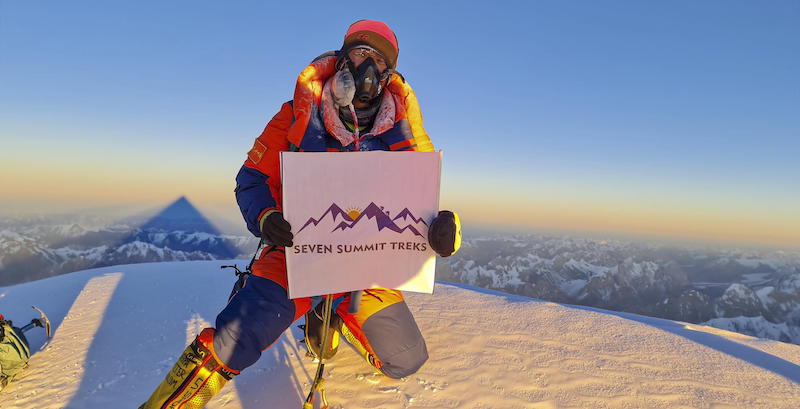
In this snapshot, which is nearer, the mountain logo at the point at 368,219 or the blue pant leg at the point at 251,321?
the blue pant leg at the point at 251,321

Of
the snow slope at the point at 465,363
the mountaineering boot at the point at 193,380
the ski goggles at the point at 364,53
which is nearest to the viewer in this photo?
the mountaineering boot at the point at 193,380

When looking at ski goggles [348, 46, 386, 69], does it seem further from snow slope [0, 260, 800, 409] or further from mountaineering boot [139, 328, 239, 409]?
snow slope [0, 260, 800, 409]

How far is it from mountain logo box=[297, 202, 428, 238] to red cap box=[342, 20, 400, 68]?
3.54 ft

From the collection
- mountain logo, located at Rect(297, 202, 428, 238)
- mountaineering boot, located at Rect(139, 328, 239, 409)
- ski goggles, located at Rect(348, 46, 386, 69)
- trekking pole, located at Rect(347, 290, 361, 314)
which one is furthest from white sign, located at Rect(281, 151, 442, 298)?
ski goggles, located at Rect(348, 46, 386, 69)

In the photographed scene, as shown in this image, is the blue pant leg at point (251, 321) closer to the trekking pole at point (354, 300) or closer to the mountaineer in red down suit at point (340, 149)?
the mountaineer in red down suit at point (340, 149)

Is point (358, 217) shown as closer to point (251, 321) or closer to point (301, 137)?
point (301, 137)

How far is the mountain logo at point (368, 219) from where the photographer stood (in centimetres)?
191

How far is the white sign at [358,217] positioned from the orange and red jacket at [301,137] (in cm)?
37

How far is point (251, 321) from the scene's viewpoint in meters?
1.83

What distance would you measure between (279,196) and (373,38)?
1259mm

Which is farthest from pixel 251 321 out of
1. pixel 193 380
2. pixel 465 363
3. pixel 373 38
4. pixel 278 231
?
pixel 373 38

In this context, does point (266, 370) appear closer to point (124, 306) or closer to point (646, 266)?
point (124, 306)

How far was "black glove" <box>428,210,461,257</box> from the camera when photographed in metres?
1.95

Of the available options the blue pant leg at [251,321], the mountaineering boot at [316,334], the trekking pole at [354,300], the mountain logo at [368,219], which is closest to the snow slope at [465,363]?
the mountaineering boot at [316,334]
